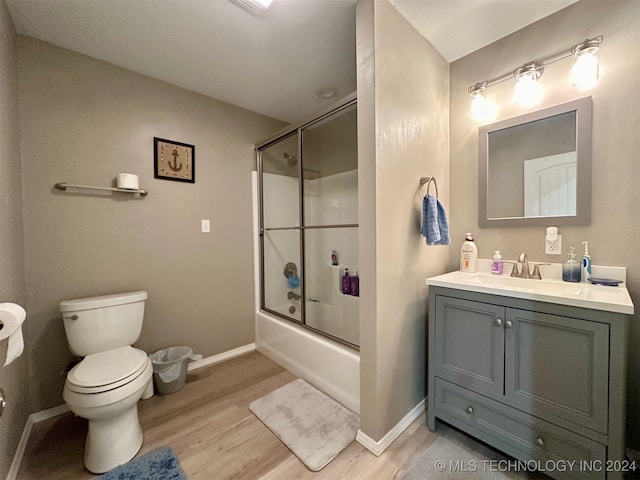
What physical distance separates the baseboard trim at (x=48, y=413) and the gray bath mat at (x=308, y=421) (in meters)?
0.73

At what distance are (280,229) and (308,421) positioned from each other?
5.26 ft

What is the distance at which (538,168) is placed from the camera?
1.44m

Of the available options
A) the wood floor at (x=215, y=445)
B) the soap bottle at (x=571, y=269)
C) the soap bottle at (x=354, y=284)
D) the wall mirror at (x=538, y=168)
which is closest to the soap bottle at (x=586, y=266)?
the soap bottle at (x=571, y=269)

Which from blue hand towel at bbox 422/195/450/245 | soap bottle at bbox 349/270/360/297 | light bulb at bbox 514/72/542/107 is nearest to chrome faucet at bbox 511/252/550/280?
blue hand towel at bbox 422/195/450/245

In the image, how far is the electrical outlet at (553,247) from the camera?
4.46ft

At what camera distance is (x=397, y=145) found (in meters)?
1.35

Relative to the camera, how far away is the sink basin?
3.66 ft

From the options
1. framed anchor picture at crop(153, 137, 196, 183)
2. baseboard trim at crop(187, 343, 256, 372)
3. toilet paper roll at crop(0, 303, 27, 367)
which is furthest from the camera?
baseboard trim at crop(187, 343, 256, 372)

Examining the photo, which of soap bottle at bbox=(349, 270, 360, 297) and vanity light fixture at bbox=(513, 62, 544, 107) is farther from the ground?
vanity light fixture at bbox=(513, 62, 544, 107)

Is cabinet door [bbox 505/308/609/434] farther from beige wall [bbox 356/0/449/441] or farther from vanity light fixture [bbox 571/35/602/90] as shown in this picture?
vanity light fixture [bbox 571/35/602/90]

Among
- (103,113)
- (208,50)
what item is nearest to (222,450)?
(103,113)

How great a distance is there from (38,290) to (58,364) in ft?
1.62

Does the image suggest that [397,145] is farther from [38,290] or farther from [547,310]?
[38,290]

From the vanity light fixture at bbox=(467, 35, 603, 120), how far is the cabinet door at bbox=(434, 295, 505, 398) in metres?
1.23
